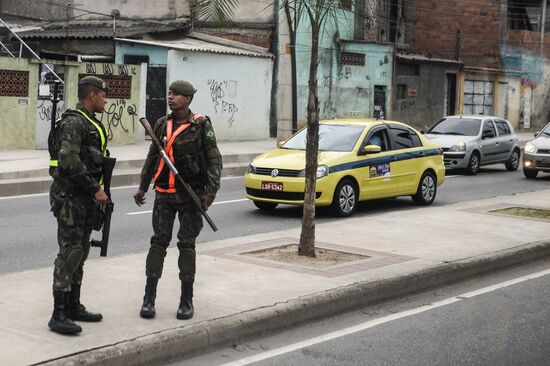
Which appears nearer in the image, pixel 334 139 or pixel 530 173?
pixel 334 139

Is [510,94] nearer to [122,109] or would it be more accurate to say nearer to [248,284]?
[122,109]

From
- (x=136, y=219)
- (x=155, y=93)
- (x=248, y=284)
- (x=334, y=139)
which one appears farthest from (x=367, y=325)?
(x=155, y=93)

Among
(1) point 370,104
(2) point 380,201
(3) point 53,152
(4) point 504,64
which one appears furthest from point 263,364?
(4) point 504,64

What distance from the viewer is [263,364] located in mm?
6965

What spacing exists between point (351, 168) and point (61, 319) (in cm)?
900

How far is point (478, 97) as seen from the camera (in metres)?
45.5

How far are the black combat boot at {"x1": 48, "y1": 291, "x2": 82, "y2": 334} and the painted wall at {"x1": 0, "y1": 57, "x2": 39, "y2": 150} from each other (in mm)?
18095

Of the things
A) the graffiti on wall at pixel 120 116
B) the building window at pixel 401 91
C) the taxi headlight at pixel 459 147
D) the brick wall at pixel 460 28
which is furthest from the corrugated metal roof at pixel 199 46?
the brick wall at pixel 460 28

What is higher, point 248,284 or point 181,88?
point 181,88

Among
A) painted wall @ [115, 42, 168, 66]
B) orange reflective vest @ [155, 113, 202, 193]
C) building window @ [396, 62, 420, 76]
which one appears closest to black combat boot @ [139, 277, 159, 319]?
orange reflective vest @ [155, 113, 202, 193]

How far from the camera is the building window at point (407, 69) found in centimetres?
4047

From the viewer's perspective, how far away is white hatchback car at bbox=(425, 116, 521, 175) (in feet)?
79.8

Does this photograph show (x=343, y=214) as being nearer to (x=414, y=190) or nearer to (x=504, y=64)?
(x=414, y=190)

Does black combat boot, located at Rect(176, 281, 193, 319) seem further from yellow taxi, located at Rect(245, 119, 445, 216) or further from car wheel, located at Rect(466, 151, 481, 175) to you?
car wheel, located at Rect(466, 151, 481, 175)
